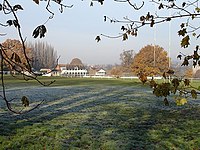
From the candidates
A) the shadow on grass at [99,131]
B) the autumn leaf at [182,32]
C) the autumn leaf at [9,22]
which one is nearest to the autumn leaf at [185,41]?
the autumn leaf at [182,32]

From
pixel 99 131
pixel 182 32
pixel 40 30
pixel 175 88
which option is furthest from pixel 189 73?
pixel 99 131

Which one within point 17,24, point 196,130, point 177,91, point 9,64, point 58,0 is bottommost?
point 196,130

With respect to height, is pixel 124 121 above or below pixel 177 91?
below

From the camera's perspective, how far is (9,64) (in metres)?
1.64

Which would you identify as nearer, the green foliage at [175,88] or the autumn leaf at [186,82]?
the green foliage at [175,88]

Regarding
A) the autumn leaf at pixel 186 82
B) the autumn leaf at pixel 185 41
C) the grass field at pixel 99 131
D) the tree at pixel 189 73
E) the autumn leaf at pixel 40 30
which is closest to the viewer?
the autumn leaf at pixel 40 30

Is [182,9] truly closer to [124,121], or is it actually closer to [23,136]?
[23,136]

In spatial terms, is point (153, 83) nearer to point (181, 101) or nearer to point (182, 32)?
point (181, 101)

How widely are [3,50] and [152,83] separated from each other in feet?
4.22

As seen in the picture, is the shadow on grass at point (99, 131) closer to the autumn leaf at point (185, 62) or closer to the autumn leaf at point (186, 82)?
the autumn leaf at point (185, 62)

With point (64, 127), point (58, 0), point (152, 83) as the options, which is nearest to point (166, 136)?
point (64, 127)

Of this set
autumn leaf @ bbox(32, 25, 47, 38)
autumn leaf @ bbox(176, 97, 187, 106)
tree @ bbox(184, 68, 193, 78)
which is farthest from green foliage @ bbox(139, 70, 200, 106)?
autumn leaf @ bbox(32, 25, 47, 38)

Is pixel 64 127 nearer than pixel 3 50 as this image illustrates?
No

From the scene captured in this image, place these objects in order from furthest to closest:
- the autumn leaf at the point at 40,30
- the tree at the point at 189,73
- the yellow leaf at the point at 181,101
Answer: the tree at the point at 189,73 < the yellow leaf at the point at 181,101 < the autumn leaf at the point at 40,30
